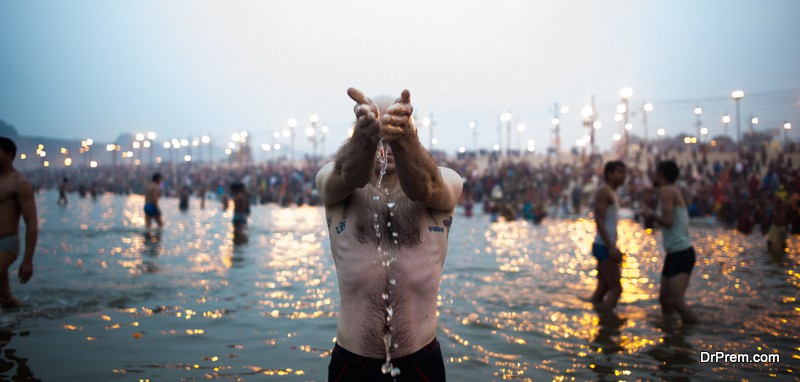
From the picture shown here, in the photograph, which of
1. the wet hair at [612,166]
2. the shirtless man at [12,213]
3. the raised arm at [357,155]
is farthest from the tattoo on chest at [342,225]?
the wet hair at [612,166]

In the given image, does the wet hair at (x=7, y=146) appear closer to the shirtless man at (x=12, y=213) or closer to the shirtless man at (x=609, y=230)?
the shirtless man at (x=12, y=213)

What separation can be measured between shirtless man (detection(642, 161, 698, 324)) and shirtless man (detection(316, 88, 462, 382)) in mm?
4564

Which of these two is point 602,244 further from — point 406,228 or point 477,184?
point 477,184

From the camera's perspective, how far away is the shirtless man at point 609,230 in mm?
6789

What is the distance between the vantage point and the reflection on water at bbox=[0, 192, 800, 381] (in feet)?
16.5

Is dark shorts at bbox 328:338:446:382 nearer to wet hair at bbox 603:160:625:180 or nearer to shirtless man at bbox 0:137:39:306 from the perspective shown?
shirtless man at bbox 0:137:39:306

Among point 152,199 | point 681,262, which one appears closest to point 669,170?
point 681,262

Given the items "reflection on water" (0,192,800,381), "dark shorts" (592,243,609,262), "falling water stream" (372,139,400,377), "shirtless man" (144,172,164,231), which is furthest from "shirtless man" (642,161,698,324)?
"shirtless man" (144,172,164,231)

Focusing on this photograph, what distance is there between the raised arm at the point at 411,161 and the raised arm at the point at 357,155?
0.06 m

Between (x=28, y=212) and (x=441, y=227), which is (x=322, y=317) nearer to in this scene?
(x=28, y=212)

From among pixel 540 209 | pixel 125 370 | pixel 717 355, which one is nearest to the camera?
pixel 125 370

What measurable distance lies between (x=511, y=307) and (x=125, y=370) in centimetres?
484

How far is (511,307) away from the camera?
7637 mm

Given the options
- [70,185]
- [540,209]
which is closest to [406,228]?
[540,209]
